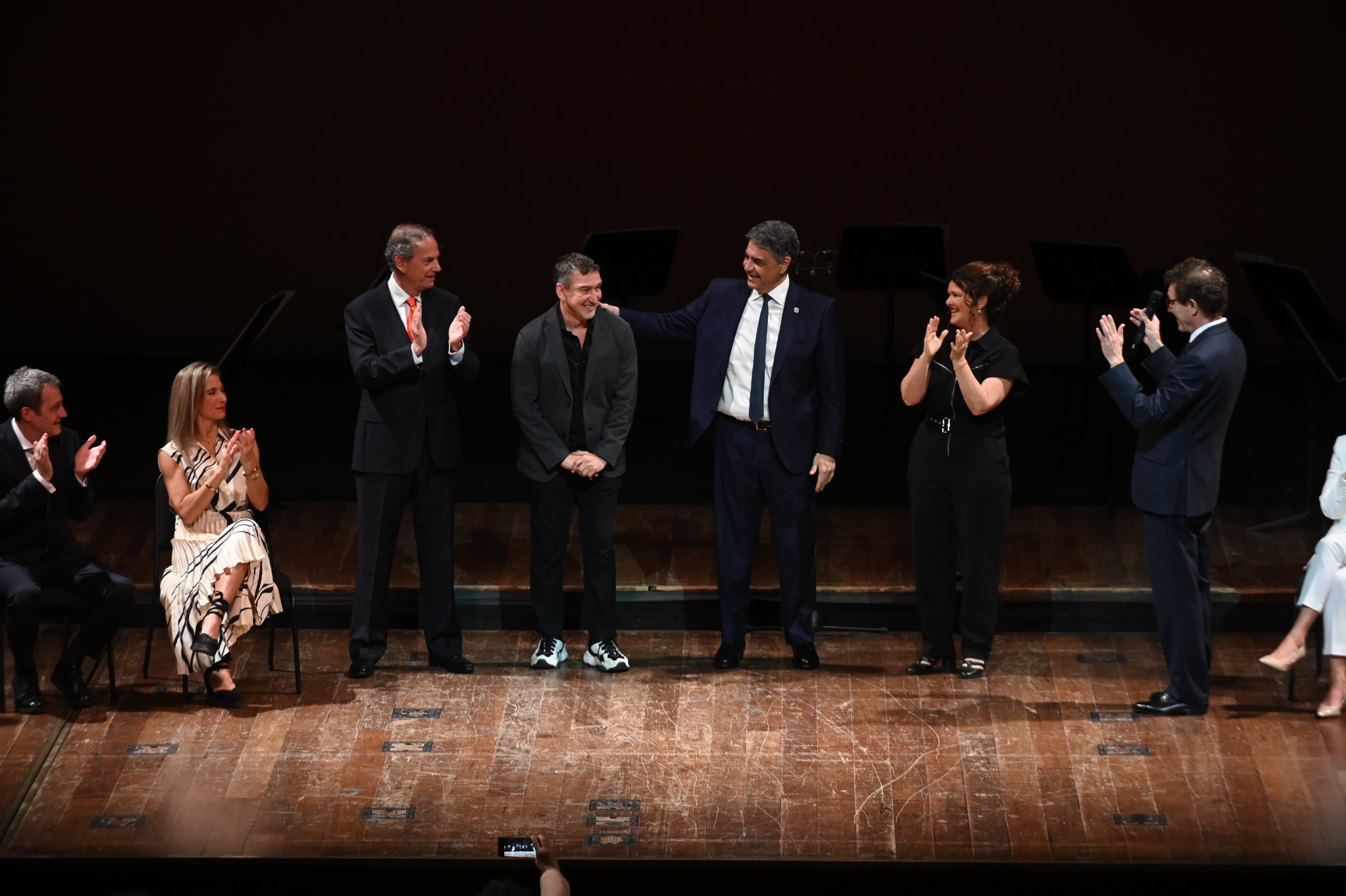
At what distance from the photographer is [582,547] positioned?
5.64 metres

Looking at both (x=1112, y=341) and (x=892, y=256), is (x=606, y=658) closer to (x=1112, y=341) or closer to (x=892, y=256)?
(x=1112, y=341)

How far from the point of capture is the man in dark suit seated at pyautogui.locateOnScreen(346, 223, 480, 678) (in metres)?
5.28

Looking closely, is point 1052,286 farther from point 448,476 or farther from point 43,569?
point 43,569

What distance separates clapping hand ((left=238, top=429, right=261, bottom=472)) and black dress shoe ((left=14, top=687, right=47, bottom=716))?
3.19ft

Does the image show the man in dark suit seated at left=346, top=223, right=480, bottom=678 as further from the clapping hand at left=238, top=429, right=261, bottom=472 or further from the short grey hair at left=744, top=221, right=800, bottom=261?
the short grey hair at left=744, top=221, right=800, bottom=261

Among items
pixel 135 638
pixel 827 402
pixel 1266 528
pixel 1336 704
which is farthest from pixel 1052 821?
pixel 135 638

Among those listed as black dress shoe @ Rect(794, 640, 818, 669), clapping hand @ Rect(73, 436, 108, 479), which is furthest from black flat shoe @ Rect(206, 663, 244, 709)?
black dress shoe @ Rect(794, 640, 818, 669)

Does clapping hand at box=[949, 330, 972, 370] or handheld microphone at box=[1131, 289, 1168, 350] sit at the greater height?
handheld microphone at box=[1131, 289, 1168, 350]

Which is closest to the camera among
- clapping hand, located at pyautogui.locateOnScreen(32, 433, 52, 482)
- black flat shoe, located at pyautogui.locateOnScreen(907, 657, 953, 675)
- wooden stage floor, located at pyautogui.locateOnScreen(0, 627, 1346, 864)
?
wooden stage floor, located at pyautogui.locateOnScreen(0, 627, 1346, 864)

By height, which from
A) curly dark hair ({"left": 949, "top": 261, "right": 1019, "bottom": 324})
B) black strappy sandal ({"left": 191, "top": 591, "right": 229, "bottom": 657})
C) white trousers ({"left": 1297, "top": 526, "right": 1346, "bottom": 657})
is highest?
curly dark hair ({"left": 949, "top": 261, "right": 1019, "bottom": 324})

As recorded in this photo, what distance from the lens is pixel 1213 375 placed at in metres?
5.00

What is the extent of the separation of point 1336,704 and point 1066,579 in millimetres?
1060

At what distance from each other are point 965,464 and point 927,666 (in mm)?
724

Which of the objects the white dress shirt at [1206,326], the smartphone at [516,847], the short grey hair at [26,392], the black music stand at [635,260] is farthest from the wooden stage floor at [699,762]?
the black music stand at [635,260]
